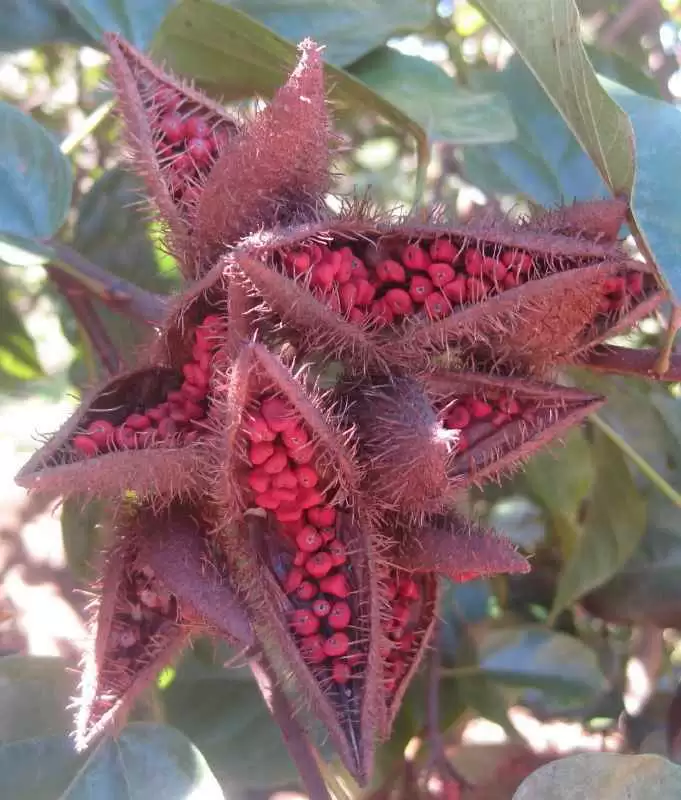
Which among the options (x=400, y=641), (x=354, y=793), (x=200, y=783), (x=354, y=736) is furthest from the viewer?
(x=354, y=793)

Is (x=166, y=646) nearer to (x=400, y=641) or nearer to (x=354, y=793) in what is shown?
(x=400, y=641)

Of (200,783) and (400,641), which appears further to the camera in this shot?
(200,783)

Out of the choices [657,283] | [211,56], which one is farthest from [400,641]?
[211,56]

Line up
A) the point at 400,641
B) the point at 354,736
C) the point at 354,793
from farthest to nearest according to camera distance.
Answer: the point at 354,793 < the point at 400,641 < the point at 354,736

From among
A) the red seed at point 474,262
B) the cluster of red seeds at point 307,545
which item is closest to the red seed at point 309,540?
the cluster of red seeds at point 307,545

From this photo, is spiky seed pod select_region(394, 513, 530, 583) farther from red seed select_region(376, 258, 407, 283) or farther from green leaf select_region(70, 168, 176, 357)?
green leaf select_region(70, 168, 176, 357)

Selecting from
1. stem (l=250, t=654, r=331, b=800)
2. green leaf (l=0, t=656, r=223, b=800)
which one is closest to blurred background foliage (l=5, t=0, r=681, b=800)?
green leaf (l=0, t=656, r=223, b=800)

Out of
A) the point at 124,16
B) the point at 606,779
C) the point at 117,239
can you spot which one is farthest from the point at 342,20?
the point at 606,779
